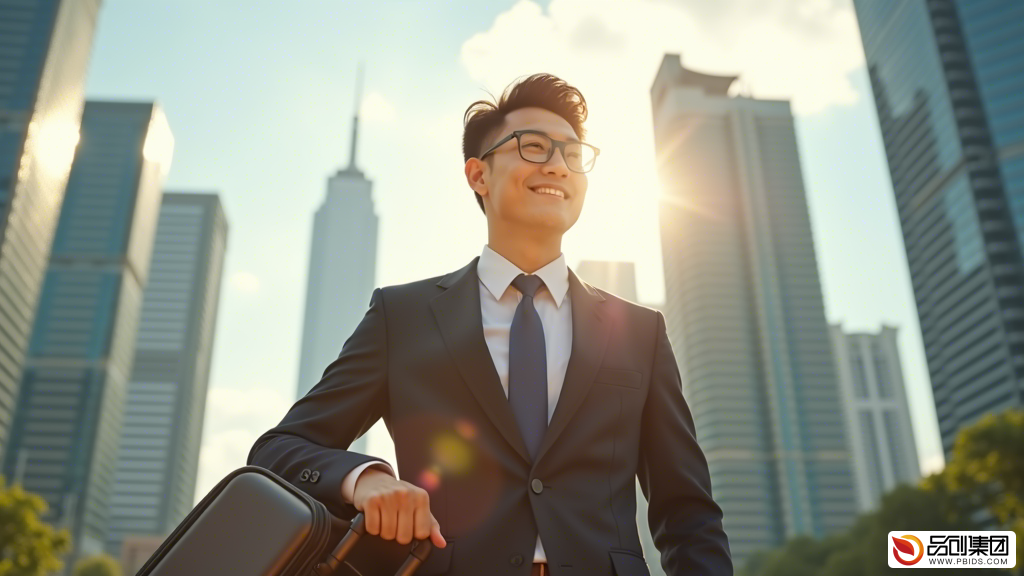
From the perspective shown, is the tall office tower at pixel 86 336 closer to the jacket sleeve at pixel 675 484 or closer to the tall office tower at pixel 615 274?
the tall office tower at pixel 615 274

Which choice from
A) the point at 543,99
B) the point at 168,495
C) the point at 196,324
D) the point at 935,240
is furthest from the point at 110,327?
the point at 543,99

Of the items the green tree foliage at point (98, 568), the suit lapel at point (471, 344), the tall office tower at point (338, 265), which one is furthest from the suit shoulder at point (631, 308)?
the tall office tower at point (338, 265)

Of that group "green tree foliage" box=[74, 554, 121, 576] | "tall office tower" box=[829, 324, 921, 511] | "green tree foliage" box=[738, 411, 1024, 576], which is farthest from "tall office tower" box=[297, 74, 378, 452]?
"green tree foliage" box=[738, 411, 1024, 576]

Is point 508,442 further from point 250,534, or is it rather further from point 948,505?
point 948,505

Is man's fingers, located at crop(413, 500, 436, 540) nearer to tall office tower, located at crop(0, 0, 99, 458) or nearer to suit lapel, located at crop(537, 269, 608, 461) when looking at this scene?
suit lapel, located at crop(537, 269, 608, 461)

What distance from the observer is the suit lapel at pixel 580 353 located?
6.46 feet

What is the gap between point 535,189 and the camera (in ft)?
7.88

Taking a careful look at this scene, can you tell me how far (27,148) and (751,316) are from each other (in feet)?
337

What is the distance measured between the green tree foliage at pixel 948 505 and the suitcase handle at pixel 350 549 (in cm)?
2704

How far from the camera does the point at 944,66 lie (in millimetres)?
82562

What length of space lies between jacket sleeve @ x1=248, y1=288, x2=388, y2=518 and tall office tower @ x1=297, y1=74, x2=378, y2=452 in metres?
163

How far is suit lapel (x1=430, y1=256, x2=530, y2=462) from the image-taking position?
6.44 ft

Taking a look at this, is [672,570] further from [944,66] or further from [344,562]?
[944,66]

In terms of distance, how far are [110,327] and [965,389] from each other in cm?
11555
